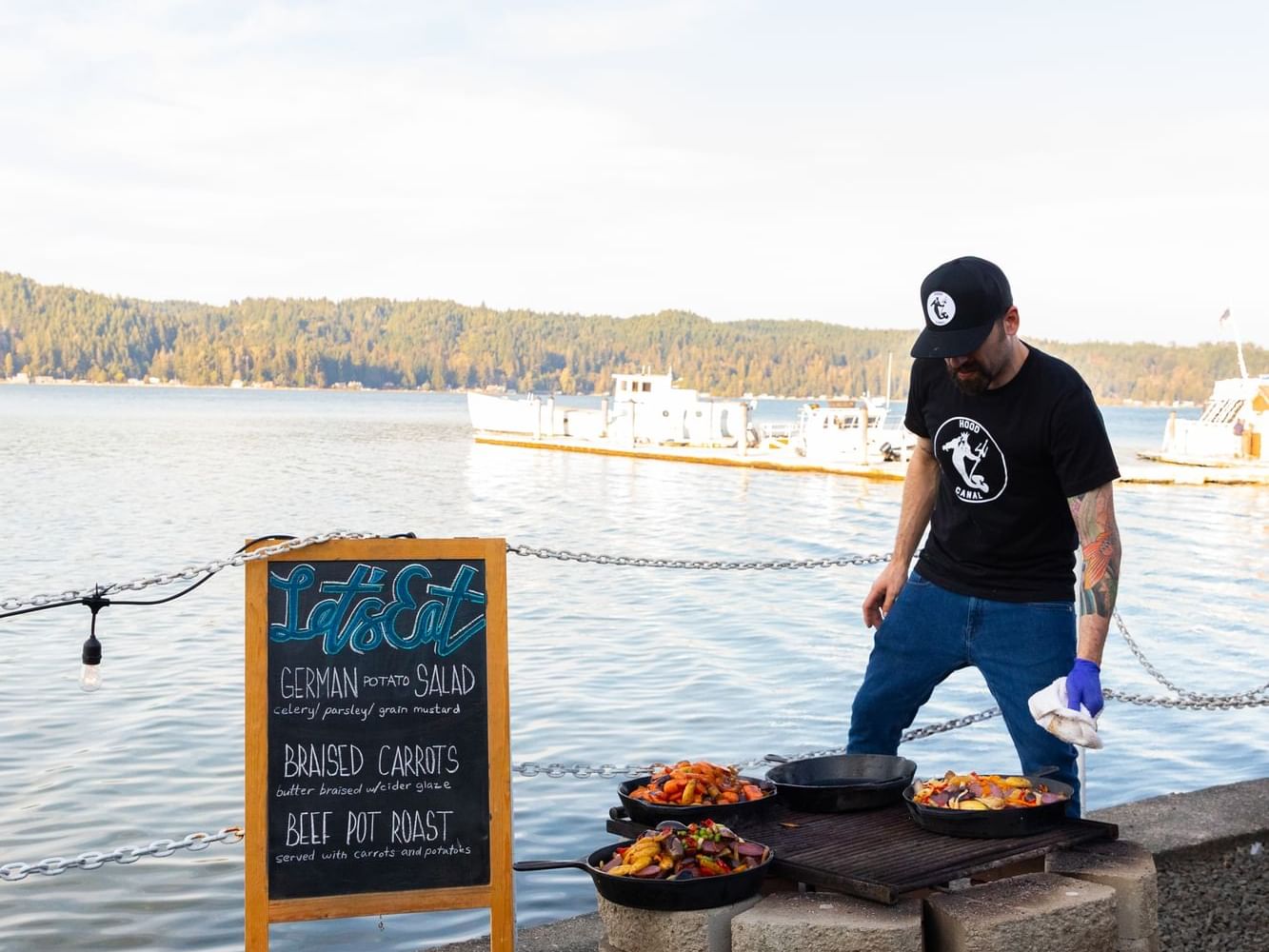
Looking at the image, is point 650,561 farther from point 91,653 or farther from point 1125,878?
point 1125,878

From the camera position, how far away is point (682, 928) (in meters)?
4.02

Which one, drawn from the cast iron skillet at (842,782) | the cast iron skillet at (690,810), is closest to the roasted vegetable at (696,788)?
the cast iron skillet at (690,810)

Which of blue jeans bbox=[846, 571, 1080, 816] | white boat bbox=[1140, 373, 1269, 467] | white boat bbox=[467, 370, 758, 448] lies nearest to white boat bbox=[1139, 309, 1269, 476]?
white boat bbox=[1140, 373, 1269, 467]

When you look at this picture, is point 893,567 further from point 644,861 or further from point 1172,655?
point 1172,655

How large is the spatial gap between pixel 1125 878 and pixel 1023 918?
460mm

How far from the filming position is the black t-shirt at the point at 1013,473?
4.57m

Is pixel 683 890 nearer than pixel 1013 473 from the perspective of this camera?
Yes

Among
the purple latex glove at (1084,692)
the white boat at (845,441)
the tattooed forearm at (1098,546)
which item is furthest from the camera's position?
the white boat at (845,441)

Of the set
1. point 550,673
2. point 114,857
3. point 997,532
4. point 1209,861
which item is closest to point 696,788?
point 997,532

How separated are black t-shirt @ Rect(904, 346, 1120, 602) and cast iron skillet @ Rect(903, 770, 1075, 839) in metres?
0.69

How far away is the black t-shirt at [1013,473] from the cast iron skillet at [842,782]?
0.65 metres

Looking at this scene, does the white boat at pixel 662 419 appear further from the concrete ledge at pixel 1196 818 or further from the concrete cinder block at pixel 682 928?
the concrete cinder block at pixel 682 928

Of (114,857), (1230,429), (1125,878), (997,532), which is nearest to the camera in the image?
(1125,878)

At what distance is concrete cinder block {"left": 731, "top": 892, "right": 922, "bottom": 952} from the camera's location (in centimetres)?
386
